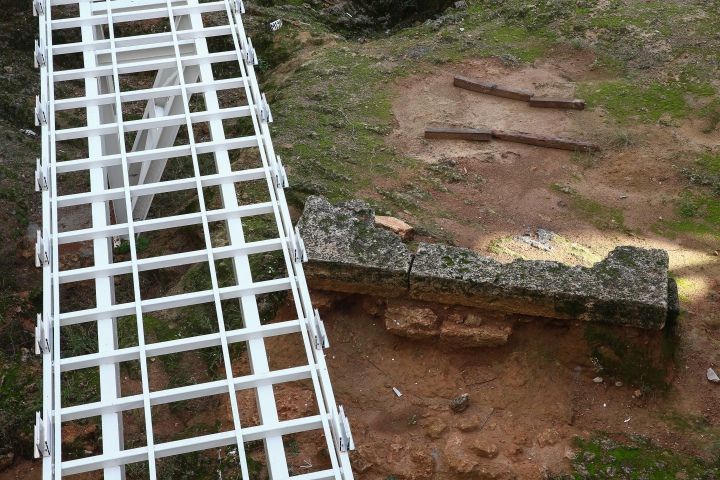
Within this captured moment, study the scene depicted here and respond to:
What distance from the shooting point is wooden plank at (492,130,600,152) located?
35.1 feet

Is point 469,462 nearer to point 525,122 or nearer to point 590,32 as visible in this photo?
point 525,122

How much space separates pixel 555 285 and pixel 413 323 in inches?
47.6

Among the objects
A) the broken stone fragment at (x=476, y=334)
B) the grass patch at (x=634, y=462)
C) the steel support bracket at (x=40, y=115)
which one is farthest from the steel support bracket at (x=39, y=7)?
the grass patch at (x=634, y=462)

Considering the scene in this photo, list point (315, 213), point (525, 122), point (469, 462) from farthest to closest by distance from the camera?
point (525, 122)
point (315, 213)
point (469, 462)

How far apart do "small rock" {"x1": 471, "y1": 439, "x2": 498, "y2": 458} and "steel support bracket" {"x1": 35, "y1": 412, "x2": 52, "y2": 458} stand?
11.0 ft

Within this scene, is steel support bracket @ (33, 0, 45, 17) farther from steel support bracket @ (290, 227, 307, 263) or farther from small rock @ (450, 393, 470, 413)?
small rock @ (450, 393, 470, 413)

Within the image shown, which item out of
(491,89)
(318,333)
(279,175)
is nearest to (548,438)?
(318,333)

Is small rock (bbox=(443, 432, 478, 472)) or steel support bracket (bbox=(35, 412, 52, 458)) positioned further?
small rock (bbox=(443, 432, 478, 472))

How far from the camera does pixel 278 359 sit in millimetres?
7891

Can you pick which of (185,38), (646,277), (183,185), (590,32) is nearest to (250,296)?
(183,185)

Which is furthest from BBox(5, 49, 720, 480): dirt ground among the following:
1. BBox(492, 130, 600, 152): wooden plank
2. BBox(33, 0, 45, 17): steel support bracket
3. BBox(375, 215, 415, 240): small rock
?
BBox(33, 0, 45, 17): steel support bracket

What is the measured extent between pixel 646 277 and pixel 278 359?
10.2 ft

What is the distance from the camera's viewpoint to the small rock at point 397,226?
8.80m

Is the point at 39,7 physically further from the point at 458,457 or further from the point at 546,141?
the point at 546,141
